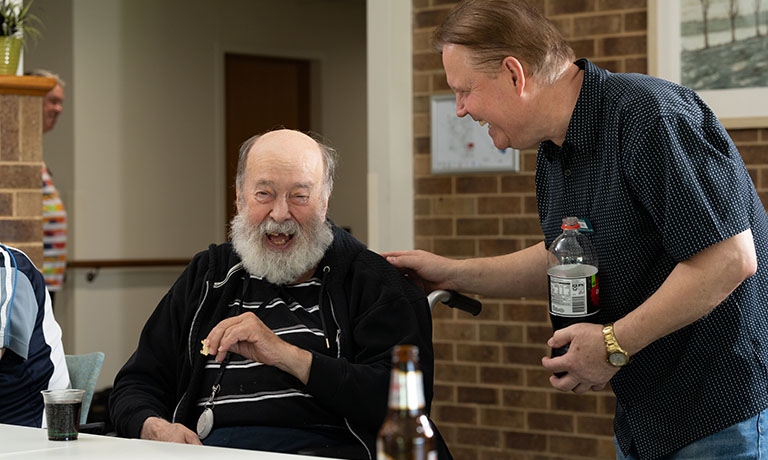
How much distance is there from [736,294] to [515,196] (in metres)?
2.46

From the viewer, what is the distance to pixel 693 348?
69.2 inches

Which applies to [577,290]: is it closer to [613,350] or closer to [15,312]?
[613,350]

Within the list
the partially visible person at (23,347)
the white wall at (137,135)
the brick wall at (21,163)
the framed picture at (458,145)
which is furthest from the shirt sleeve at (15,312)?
the white wall at (137,135)

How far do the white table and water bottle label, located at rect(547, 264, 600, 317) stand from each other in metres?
0.56

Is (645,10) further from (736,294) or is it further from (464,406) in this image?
(736,294)

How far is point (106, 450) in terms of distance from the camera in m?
1.74

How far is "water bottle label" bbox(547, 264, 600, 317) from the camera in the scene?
5.81 feet

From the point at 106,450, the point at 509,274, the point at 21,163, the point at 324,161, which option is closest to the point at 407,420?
the point at 106,450

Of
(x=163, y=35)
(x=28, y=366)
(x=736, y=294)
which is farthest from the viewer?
(x=163, y=35)

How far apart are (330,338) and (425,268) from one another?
308 mm

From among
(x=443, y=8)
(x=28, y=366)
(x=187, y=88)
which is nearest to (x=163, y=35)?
(x=187, y=88)

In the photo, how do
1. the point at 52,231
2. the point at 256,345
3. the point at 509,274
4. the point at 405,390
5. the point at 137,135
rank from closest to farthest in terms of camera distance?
1. the point at 405,390
2. the point at 256,345
3. the point at 509,274
4. the point at 52,231
5. the point at 137,135

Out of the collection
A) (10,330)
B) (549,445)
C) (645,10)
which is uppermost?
(645,10)

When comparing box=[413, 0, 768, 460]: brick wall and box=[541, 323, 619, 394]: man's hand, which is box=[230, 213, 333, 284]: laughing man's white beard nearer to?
box=[541, 323, 619, 394]: man's hand
